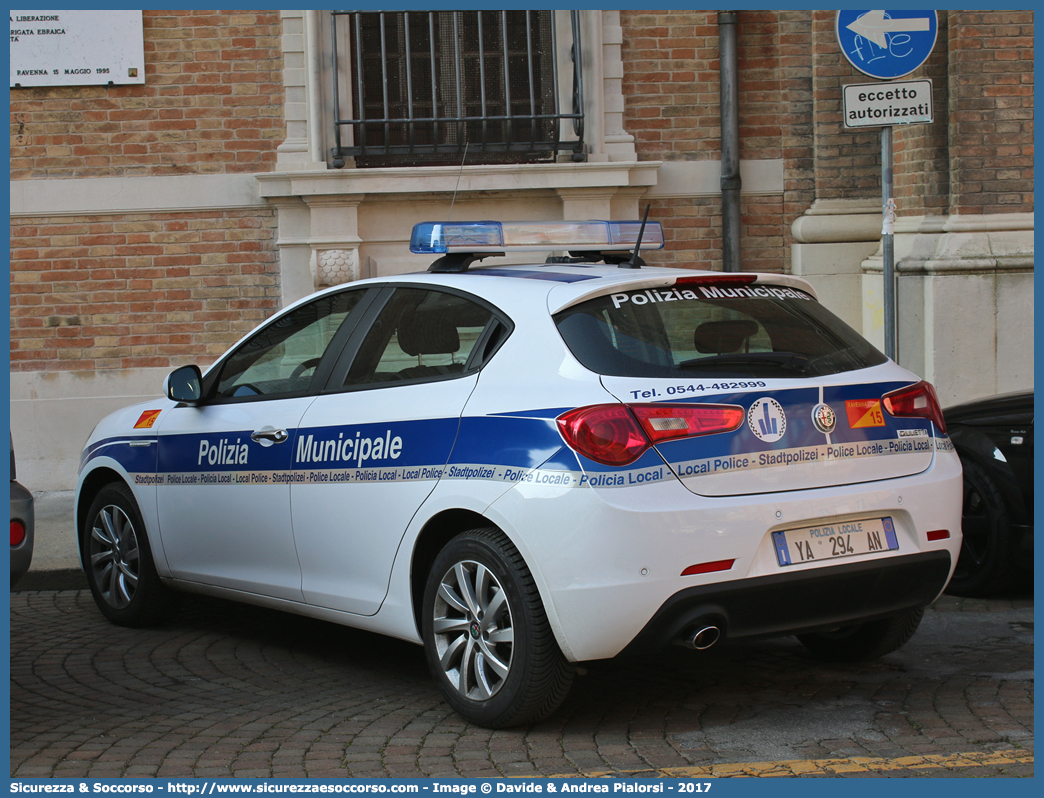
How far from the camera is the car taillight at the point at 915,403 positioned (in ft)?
13.9

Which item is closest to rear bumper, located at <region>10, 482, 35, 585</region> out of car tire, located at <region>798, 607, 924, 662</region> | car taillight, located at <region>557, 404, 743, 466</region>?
car taillight, located at <region>557, 404, 743, 466</region>

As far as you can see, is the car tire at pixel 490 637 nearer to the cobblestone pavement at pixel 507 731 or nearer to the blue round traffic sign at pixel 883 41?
the cobblestone pavement at pixel 507 731

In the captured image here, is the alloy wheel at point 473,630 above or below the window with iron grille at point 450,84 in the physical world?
below

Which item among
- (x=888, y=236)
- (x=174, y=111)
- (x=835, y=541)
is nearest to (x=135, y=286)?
(x=174, y=111)

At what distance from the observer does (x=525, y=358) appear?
4148mm

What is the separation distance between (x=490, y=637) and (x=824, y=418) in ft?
4.35

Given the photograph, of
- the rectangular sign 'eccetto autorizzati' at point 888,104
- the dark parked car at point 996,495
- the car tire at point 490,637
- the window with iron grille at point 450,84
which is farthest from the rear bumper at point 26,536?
the window with iron grille at point 450,84

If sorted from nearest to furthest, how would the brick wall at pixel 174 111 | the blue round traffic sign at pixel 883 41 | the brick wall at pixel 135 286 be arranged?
the blue round traffic sign at pixel 883 41 → the brick wall at pixel 174 111 → the brick wall at pixel 135 286

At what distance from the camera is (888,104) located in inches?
283

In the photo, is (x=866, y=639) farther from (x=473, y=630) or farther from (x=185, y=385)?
(x=185, y=385)

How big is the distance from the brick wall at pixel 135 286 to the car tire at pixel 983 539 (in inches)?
231

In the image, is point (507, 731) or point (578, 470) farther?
point (507, 731)

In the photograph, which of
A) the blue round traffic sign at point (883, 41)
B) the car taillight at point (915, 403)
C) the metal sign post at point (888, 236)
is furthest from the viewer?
the metal sign post at point (888, 236)

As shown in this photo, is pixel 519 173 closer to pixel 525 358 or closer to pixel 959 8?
pixel 959 8
